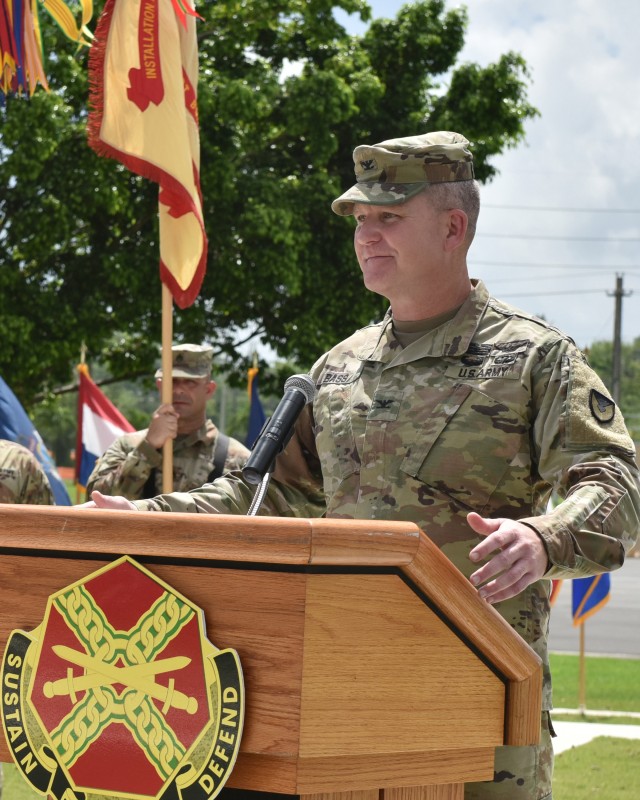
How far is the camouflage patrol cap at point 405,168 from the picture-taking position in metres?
2.46

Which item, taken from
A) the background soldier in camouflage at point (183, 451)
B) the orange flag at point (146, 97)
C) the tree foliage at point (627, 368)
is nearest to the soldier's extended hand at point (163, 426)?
the background soldier in camouflage at point (183, 451)

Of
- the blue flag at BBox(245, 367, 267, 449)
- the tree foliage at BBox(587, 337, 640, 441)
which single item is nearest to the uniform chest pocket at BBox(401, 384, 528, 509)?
the blue flag at BBox(245, 367, 267, 449)

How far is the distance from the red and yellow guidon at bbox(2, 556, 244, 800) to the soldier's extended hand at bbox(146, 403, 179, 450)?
405 cm

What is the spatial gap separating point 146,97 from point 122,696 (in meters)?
4.38

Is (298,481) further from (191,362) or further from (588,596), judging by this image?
(588,596)

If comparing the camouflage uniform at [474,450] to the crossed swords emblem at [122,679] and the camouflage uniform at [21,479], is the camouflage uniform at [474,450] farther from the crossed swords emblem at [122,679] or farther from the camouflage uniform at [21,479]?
the camouflage uniform at [21,479]

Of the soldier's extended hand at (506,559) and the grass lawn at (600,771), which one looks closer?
the soldier's extended hand at (506,559)

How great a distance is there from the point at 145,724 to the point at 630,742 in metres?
6.96

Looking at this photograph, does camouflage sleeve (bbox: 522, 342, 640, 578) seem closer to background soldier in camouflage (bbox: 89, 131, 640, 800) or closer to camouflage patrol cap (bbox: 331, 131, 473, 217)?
background soldier in camouflage (bbox: 89, 131, 640, 800)

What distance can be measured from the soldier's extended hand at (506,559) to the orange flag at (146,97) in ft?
A: 13.5

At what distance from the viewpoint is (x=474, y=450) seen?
2.35m

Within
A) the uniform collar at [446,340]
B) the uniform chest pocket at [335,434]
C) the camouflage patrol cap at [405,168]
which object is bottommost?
the uniform chest pocket at [335,434]

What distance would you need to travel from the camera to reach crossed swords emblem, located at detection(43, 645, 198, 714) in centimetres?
158

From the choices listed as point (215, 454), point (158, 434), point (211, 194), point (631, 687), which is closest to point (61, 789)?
point (158, 434)
